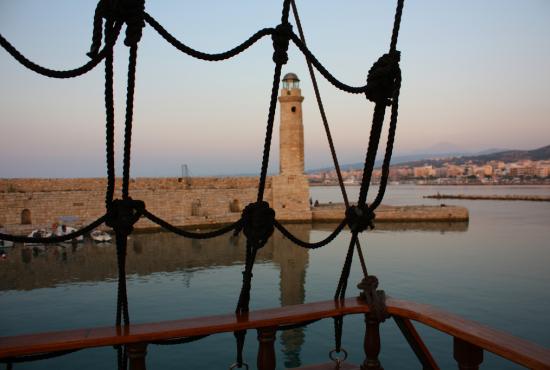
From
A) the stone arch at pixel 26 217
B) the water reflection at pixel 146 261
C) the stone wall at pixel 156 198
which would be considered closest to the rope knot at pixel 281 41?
the water reflection at pixel 146 261

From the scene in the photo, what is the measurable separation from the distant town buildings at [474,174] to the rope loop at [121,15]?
119 metres

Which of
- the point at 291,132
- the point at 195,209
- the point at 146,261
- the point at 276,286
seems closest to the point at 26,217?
the point at 195,209

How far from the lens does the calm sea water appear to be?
711cm

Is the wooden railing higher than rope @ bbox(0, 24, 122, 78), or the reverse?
rope @ bbox(0, 24, 122, 78)

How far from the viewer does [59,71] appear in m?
1.68

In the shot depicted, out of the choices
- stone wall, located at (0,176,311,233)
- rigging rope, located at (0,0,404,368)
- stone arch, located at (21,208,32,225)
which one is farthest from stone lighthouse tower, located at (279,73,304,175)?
rigging rope, located at (0,0,404,368)

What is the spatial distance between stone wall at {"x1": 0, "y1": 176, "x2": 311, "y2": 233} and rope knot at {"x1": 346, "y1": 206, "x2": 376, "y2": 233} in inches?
794

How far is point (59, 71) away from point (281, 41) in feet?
3.35

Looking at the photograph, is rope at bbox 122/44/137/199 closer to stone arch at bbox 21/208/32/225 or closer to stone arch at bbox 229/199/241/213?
stone arch at bbox 21/208/32/225

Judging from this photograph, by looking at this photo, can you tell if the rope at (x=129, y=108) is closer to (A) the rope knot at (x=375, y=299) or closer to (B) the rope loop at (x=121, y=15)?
(B) the rope loop at (x=121, y=15)

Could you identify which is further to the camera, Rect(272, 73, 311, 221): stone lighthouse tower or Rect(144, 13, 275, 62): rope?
Rect(272, 73, 311, 221): stone lighthouse tower

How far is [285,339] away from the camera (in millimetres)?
7711

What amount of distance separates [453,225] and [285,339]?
1932 cm

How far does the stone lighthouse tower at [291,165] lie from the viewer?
2403 centimetres
